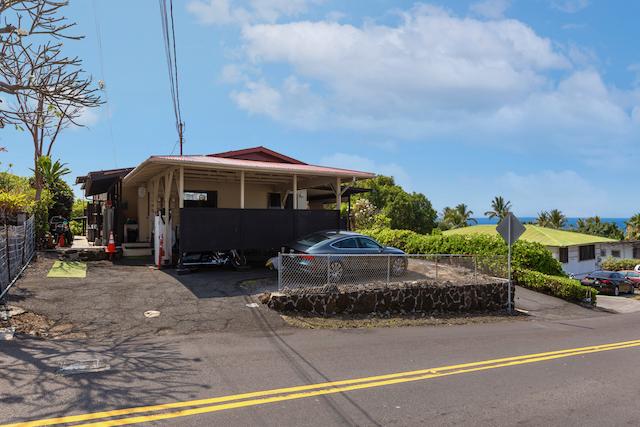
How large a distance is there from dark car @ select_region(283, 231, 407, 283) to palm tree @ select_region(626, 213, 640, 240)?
192 ft

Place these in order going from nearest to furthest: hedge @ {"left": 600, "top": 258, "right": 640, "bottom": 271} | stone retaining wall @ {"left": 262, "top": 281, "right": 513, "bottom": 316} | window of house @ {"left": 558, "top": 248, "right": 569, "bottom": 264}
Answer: stone retaining wall @ {"left": 262, "top": 281, "right": 513, "bottom": 316} < window of house @ {"left": 558, "top": 248, "right": 569, "bottom": 264} < hedge @ {"left": 600, "top": 258, "right": 640, "bottom": 271}

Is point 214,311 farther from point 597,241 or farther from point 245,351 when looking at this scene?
point 597,241

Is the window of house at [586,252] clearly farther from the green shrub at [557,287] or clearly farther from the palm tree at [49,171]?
the palm tree at [49,171]

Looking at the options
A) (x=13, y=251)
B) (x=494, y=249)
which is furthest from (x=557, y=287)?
(x=13, y=251)

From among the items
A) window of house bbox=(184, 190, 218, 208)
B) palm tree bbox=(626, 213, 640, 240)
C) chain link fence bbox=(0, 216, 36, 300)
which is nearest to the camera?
chain link fence bbox=(0, 216, 36, 300)

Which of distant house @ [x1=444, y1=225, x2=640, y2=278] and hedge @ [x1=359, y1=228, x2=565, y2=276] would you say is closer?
hedge @ [x1=359, y1=228, x2=565, y2=276]

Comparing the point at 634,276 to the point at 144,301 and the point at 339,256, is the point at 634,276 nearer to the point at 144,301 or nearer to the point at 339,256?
the point at 339,256

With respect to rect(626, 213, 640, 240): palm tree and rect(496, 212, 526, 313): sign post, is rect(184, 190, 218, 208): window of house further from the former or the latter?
rect(626, 213, 640, 240): palm tree

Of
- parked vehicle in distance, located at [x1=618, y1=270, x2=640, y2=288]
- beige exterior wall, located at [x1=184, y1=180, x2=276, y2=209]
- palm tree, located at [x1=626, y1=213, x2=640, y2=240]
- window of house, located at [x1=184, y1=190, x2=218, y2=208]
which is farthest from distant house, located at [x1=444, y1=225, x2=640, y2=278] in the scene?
palm tree, located at [x1=626, y1=213, x2=640, y2=240]

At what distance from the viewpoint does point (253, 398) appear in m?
5.02

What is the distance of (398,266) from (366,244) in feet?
4.04

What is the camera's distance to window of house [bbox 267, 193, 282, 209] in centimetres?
1897

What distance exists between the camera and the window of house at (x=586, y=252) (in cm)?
3550

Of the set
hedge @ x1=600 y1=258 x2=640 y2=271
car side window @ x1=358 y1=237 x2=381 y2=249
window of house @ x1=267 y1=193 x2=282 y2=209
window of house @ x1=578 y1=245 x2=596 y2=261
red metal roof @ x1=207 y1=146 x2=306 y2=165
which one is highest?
red metal roof @ x1=207 y1=146 x2=306 y2=165
